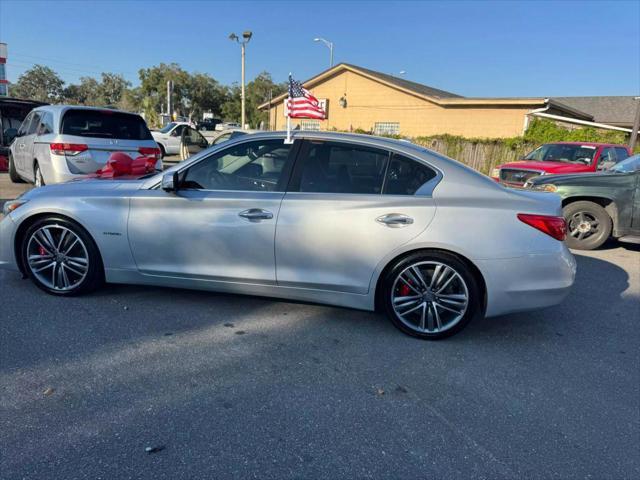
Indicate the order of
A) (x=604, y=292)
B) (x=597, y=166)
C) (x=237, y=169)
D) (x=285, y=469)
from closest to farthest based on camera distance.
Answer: (x=285, y=469)
(x=237, y=169)
(x=604, y=292)
(x=597, y=166)

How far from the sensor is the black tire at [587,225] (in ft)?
22.7

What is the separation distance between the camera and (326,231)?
3457 millimetres

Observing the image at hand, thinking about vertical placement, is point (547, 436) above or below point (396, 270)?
below

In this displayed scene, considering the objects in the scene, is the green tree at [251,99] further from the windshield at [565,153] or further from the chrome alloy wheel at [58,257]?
the chrome alloy wheel at [58,257]

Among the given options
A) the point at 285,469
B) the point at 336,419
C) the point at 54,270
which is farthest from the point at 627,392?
the point at 54,270

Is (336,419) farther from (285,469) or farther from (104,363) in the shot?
(104,363)

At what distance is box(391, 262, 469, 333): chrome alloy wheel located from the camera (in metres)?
3.43

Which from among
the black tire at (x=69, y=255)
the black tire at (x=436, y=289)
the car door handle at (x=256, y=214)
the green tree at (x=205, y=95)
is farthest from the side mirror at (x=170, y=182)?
the green tree at (x=205, y=95)

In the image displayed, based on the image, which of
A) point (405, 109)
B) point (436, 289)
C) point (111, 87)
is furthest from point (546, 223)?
point (111, 87)

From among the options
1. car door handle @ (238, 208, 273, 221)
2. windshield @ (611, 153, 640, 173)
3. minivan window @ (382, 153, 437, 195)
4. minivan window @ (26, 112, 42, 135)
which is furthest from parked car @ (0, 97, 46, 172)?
windshield @ (611, 153, 640, 173)

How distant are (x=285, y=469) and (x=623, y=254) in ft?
22.9

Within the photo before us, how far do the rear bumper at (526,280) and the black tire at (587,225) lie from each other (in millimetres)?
4234

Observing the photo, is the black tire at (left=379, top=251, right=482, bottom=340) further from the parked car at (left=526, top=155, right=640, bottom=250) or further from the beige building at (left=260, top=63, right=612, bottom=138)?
the beige building at (left=260, top=63, right=612, bottom=138)

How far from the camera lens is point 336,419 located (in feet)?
8.22
